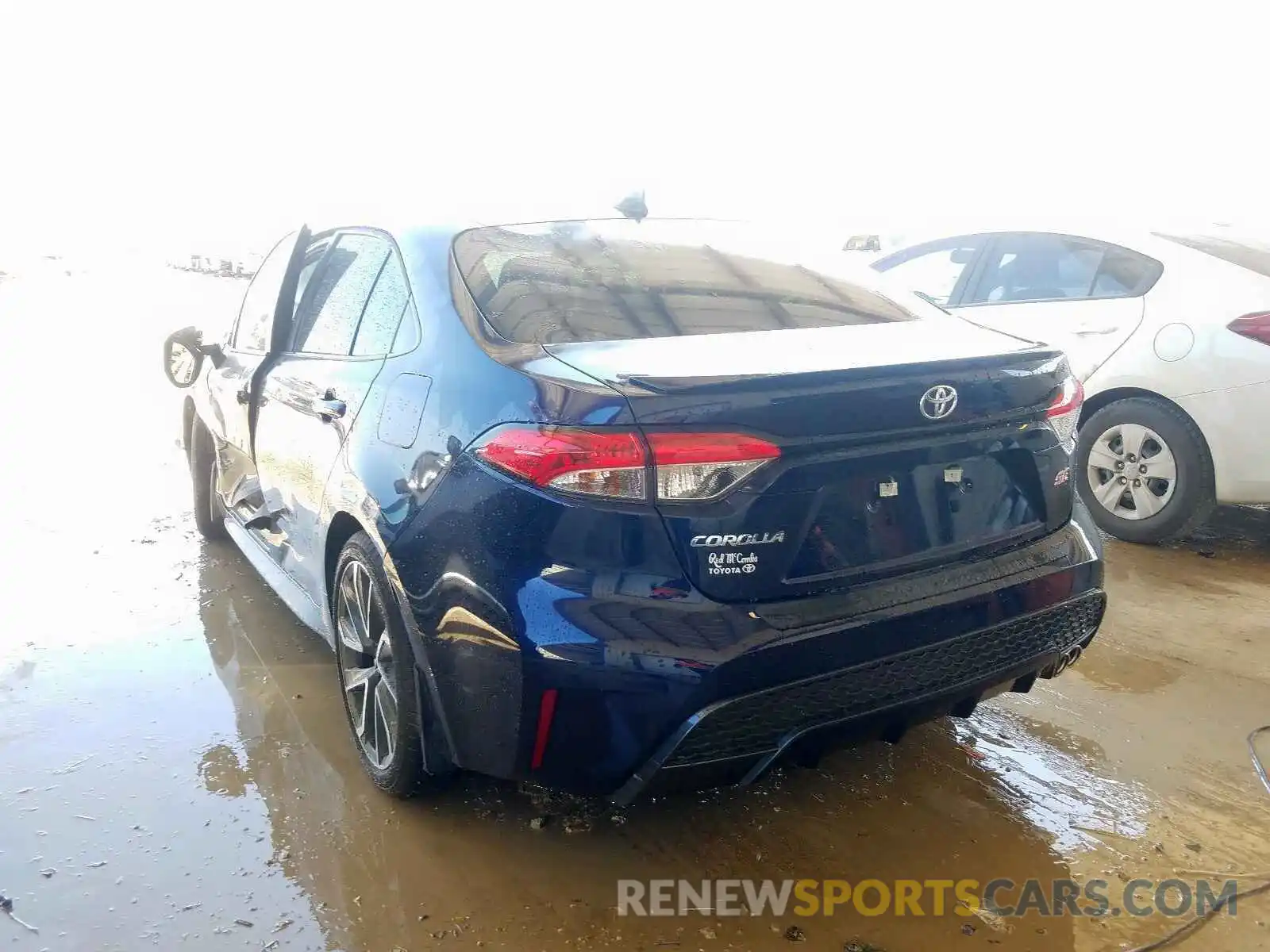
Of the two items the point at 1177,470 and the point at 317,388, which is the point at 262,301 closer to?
the point at 317,388

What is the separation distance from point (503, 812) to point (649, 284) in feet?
4.81

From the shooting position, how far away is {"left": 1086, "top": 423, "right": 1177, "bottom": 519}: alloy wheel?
479 cm

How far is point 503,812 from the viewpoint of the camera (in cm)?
276

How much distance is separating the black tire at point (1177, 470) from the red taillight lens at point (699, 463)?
3067 mm

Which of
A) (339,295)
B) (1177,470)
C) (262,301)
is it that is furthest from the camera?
(1177,470)

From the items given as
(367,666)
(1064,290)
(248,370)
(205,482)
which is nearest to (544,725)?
(367,666)

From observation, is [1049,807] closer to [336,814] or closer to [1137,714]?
[1137,714]

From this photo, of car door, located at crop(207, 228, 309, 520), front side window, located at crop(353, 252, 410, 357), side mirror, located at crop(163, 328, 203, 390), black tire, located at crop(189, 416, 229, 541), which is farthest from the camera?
black tire, located at crop(189, 416, 229, 541)

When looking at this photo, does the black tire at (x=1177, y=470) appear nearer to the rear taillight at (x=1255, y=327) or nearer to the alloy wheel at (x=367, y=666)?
the rear taillight at (x=1255, y=327)

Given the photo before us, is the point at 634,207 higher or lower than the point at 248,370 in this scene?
higher

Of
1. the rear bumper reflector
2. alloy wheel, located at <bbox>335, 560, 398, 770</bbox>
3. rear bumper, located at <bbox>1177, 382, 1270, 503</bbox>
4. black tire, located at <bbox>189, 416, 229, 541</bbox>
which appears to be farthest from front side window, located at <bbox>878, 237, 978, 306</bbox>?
the rear bumper reflector

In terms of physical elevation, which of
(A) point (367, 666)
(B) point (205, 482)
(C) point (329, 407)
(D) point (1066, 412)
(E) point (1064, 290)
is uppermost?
(E) point (1064, 290)

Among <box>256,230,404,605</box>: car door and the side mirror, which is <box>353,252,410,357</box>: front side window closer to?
<box>256,230,404,605</box>: car door

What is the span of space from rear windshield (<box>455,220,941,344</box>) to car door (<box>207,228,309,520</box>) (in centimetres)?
116
